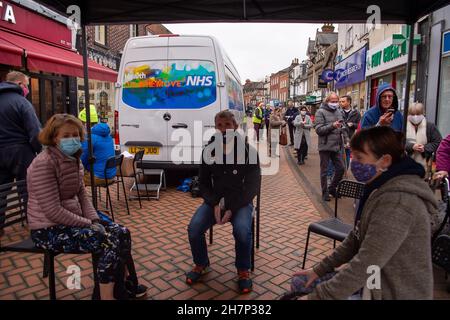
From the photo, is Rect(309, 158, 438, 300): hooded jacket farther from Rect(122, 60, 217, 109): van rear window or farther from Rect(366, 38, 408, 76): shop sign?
Rect(366, 38, 408, 76): shop sign

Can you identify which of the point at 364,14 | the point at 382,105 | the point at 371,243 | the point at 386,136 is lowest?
the point at 371,243

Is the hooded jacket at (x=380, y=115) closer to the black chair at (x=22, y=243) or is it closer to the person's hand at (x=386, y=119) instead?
the person's hand at (x=386, y=119)

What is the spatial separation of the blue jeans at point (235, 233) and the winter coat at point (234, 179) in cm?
9

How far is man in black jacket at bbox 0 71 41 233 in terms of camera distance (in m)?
4.23

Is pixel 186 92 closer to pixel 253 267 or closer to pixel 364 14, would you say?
pixel 364 14

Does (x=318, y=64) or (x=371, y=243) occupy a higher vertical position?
(x=318, y=64)

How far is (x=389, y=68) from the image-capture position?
13641mm

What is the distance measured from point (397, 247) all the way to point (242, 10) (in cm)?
314

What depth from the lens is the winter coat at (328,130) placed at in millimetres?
6141

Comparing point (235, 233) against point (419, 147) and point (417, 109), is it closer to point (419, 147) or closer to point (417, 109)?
point (419, 147)

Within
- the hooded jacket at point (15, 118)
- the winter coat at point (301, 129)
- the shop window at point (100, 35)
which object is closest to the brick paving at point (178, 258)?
the hooded jacket at point (15, 118)

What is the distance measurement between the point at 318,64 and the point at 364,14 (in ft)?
135

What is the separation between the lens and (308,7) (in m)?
3.80
